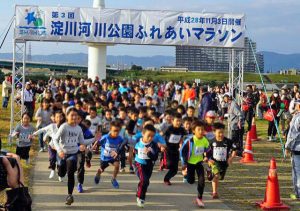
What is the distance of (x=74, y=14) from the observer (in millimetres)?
15047

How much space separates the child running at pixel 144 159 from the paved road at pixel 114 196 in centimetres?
26

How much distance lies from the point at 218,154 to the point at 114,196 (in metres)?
2.08

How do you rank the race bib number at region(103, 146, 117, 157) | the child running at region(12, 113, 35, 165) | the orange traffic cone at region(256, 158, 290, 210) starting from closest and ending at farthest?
the orange traffic cone at region(256, 158, 290, 210) < the race bib number at region(103, 146, 117, 157) < the child running at region(12, 113, 35, 165)

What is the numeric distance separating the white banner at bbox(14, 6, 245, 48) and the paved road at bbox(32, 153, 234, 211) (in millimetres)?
5681

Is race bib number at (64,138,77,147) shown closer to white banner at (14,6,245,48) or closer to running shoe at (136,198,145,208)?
running shoe at (136,198,145,208)

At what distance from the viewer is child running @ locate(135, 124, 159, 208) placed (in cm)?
816

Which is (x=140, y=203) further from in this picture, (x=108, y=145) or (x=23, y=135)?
(x=23, y=135)

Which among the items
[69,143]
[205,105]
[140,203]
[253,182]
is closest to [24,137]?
[69,143]

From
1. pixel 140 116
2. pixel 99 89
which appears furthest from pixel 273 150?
pixel 99 89

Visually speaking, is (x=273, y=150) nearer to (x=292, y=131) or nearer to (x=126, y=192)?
(x=292, y=131)

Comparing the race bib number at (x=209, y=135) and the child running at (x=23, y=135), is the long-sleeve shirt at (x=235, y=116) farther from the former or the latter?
the child running at (x=23, y=135)

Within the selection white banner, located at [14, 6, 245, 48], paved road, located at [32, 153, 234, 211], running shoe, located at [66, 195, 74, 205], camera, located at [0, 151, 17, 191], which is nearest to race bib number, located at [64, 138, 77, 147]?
running shoe, located at [66, 195, 74, 205]

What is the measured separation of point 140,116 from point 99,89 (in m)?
6.86

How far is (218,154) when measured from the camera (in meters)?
9.05
